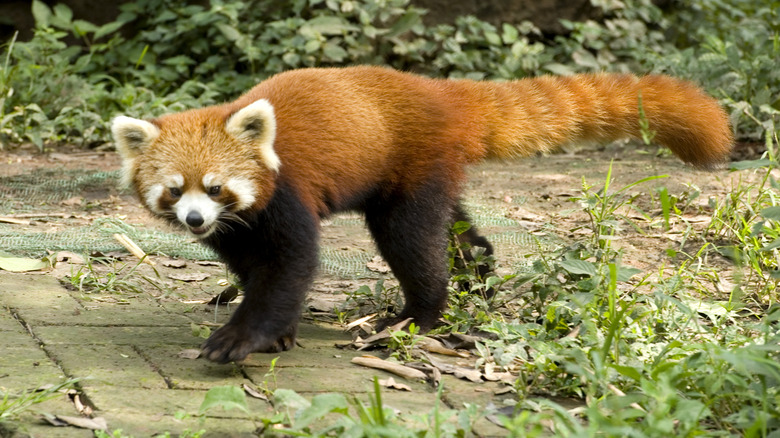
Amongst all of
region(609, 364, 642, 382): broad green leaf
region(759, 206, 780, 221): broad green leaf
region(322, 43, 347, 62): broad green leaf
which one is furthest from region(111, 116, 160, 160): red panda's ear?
Answer: region(322, 43, 347, 62): broad green leaf

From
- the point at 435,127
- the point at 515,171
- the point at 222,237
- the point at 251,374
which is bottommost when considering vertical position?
the point at 515,171

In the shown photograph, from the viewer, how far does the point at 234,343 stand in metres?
3.18

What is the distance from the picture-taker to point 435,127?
3.93 meters

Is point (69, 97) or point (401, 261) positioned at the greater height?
point (401, 261)

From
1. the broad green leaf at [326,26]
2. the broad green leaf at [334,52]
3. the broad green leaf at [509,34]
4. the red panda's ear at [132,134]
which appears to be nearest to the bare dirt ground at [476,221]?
the red panda's ear at [132,134]

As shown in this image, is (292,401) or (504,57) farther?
(504,57)

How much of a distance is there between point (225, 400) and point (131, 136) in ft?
4.58

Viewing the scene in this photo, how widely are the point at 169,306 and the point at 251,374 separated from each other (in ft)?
3.26

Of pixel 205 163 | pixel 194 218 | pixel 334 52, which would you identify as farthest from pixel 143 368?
pixel 334 52

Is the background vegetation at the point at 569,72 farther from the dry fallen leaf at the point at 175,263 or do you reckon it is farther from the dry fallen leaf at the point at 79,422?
the dry fallen leaf at the point at 175,263

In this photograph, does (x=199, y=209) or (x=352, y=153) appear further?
(x=352, y=153)

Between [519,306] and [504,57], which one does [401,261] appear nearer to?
[519,306]

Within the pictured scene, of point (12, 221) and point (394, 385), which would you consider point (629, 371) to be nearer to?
point (394, 385)

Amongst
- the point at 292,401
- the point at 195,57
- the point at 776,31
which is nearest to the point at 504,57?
the point at 776,31
